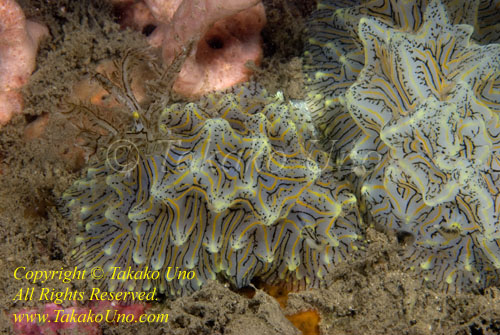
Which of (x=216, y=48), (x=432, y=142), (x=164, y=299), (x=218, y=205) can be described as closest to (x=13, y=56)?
(x=216, y=48)

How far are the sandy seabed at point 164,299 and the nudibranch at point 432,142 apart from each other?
0.28 metres

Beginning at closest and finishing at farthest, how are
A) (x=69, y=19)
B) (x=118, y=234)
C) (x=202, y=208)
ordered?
(x=202, y=208)
(x=118, y=234)
(x=69, y=19)

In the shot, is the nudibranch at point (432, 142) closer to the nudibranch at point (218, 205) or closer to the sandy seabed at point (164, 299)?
the sandy seabed at point (164, 299)

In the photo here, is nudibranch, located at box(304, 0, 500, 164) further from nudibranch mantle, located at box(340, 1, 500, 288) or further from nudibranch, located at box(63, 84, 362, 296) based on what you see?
nudibranch, located at box(63, 84, 362, 296)

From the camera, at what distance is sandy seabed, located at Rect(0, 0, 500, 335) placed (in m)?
2.79

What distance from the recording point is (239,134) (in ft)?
9.41

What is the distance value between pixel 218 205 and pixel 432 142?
1.69m

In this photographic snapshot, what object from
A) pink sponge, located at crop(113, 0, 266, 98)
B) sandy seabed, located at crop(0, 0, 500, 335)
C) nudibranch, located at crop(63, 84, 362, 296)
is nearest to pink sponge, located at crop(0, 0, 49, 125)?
sandy seabed, located at crop(0, 0, 500, 335)

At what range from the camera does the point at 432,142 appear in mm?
2592

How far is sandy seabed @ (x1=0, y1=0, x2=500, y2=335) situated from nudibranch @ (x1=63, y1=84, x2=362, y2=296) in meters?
0.18

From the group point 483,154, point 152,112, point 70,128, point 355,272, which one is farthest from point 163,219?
point 483,154

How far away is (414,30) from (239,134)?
1919 mm

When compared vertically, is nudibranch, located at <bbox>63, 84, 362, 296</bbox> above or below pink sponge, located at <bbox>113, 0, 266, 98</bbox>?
below

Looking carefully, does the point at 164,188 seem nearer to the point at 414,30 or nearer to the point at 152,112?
the point at 152,112
